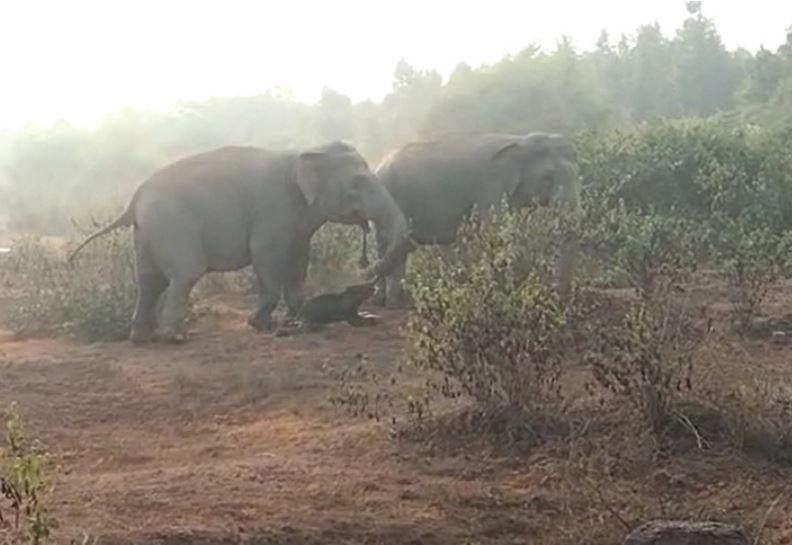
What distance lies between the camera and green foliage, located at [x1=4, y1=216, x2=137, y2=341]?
1152 centimetres

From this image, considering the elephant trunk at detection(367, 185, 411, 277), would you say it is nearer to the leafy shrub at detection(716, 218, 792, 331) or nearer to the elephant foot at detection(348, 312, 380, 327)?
the elephant foot at detection(348, 312, 380, 327)

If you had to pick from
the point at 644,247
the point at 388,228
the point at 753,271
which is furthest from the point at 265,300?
the point at 753,271

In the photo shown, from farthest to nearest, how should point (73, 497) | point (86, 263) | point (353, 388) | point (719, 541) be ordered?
point (86, 263)
point (353, 388)
point (73, 497)
point (719, 541)

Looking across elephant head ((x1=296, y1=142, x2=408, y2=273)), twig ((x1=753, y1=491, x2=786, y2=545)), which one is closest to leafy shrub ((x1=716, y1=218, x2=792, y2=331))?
elephant head ((x1=296, y1=142, x2=408, y2=273))

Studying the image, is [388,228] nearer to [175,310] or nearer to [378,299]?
[378,299]

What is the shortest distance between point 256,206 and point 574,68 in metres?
15.0

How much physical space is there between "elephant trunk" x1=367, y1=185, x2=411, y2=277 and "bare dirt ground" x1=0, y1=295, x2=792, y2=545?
2.88 metres

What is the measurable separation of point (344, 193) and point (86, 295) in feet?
7.76

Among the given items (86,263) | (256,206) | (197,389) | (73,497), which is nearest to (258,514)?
(73,497)

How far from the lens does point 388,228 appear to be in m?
11.7

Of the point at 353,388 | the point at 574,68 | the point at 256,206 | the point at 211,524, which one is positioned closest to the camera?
the point at 211,524

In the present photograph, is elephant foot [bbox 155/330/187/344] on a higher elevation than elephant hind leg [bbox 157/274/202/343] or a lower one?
lower

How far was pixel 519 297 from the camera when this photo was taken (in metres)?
6.60

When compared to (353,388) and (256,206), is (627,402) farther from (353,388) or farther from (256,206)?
(256,206)
